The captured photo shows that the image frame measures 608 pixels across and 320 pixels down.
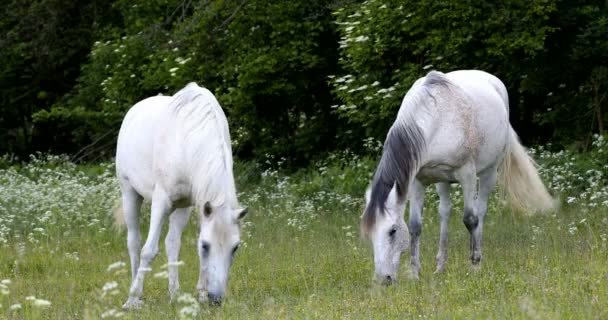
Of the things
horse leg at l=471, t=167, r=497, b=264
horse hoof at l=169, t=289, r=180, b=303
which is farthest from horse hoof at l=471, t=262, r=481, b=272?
horse hoof at l=169, t=289, r=180, b=303

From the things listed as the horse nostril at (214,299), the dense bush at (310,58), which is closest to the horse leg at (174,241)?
the horse nostril at (214,299)

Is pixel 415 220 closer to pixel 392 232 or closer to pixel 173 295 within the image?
pixel 392 232

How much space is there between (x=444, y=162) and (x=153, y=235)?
8.27 ft

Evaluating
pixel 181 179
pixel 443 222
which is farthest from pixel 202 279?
pixel 443 222

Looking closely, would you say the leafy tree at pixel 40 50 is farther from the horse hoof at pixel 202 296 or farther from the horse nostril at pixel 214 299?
the horse nostril at pixel 214 299

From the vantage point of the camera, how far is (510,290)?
Result: 6500 mm

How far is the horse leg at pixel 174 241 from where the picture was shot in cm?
784

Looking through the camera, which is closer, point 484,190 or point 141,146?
point 141,146

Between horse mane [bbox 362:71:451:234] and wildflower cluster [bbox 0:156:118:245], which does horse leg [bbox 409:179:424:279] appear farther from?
wildflower cluster [bbox 0:156:118:245]

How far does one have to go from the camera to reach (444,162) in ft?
26.6

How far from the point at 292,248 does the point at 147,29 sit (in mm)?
9033

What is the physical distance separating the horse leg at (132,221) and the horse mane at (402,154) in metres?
2.20

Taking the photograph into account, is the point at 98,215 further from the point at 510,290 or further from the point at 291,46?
the point at 510,290

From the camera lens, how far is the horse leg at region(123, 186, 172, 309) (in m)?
7.50
